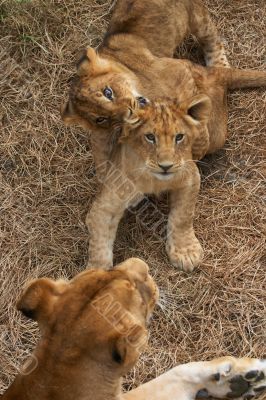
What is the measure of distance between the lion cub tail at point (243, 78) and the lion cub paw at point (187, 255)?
43.0 inches

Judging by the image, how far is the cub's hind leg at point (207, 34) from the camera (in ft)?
15.1

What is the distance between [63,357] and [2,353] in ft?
5.33

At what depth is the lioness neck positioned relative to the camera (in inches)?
97.0

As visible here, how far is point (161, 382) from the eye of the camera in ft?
11.4


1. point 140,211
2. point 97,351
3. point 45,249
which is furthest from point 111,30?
point 97,351

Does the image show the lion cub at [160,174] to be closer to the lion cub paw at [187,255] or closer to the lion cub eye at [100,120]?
the lion cub paw at [187,255]

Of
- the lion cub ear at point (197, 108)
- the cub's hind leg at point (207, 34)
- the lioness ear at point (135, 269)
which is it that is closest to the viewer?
the lioness ear at point (135, 269)

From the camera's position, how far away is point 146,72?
422 cm

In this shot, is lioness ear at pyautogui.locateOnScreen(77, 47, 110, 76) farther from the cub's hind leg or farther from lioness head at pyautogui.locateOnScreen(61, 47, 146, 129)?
the cub's hind leg

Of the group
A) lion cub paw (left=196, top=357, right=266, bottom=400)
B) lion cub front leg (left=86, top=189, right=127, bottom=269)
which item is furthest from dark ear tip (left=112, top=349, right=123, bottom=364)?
lion cub front leg (left=86, top=189, right=127, bottom=269)

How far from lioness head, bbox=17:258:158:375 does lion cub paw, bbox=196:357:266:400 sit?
0.97 meters

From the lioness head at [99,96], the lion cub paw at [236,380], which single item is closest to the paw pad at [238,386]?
the lion cub paw at [236,380]

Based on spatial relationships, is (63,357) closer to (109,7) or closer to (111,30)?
(111,30)

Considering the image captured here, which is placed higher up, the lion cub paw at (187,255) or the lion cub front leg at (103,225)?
the lion cub front leg at (103,225)
